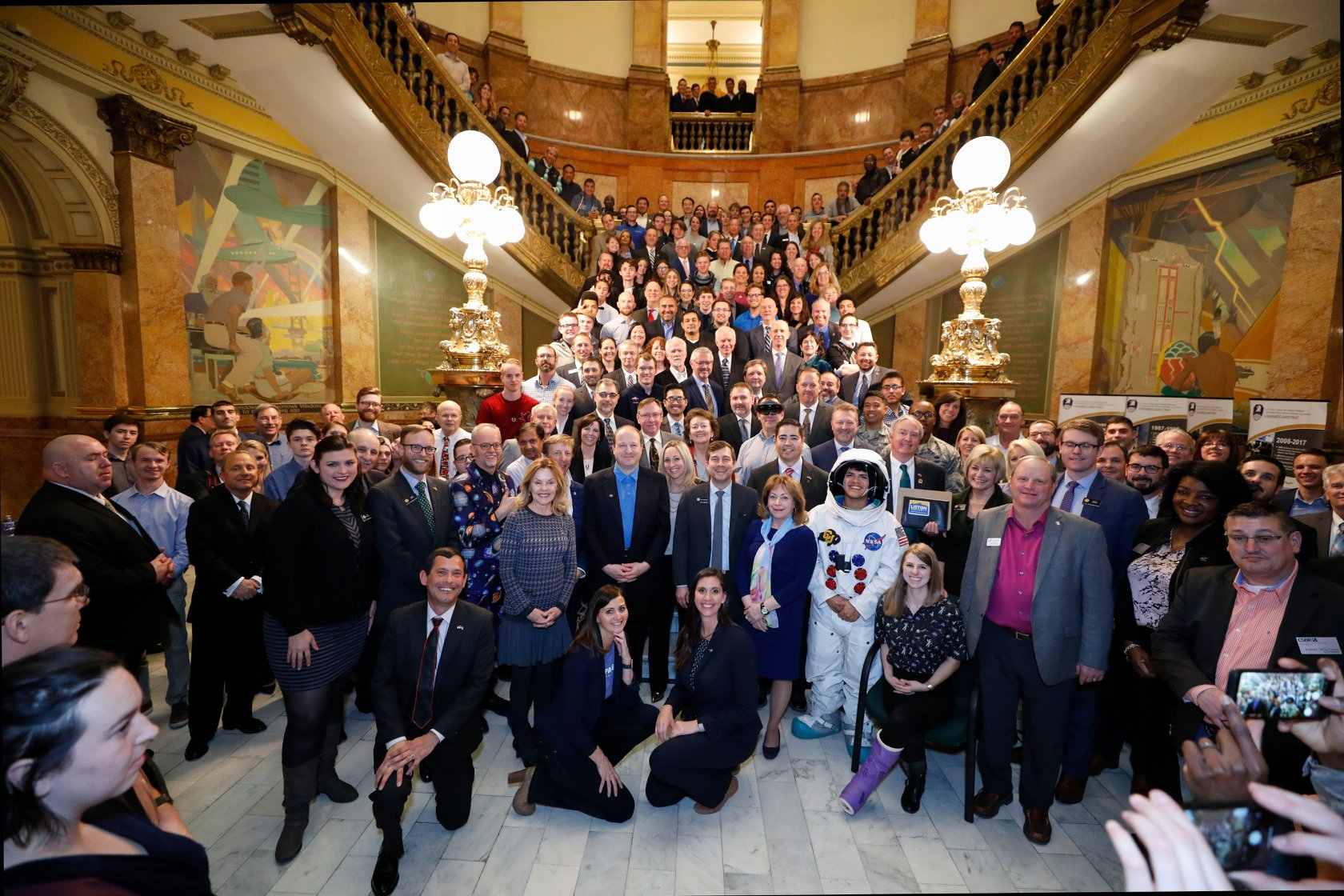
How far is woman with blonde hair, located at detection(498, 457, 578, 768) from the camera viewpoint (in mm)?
3393

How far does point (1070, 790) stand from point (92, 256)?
10.4 m

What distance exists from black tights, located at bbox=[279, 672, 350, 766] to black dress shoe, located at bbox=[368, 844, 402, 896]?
0.65m

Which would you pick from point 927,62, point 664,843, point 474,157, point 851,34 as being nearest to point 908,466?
point 664,843

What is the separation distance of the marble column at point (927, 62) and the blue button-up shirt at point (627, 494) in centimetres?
1277

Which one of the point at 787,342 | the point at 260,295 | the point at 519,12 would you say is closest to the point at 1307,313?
the point at 787,342

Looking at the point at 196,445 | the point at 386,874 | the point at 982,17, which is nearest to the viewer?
the point at 386,874

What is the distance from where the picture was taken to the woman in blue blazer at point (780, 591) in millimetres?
3662

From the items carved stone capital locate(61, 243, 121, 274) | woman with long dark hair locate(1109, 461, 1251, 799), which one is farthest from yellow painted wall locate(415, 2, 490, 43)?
woman with long dark hair locate(1109, 461, 1251, 799)

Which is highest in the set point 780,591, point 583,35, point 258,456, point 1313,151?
point 583,35

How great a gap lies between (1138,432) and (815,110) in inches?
448

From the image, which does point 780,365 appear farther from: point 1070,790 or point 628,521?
point 1070,790

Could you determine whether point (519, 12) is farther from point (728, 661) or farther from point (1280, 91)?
point (728, 661)

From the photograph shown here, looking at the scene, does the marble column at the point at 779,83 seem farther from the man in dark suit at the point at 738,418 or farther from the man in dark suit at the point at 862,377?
the man in dark suit at the point at 738,418

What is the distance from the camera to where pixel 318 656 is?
2.94 meters
